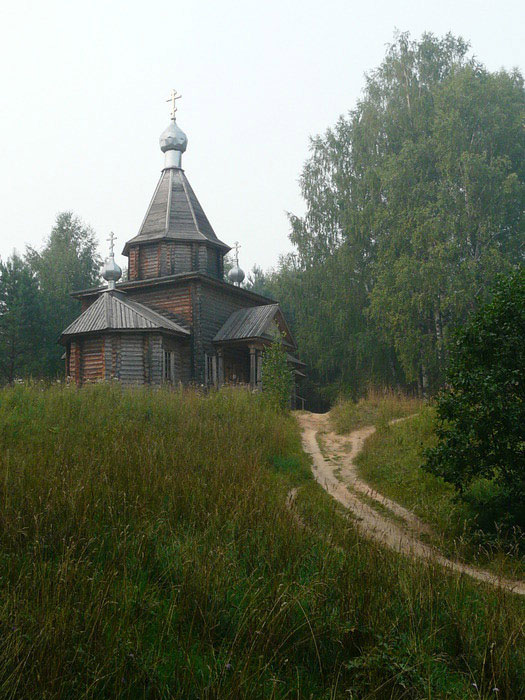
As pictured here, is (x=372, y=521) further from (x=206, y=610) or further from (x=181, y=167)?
(x=181, y=167)

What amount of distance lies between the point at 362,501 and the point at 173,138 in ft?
76.6

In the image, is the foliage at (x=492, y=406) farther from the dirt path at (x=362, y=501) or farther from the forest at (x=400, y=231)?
the forest at (x=400, y=231)

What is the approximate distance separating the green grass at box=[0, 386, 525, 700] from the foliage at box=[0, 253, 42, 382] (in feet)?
88.0

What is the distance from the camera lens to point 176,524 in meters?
6.16

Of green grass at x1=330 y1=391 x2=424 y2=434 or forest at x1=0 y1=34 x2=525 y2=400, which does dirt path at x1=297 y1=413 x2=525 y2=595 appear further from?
forest at x1=0 y1=34 x2=525 y2=400

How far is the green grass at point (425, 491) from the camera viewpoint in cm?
701

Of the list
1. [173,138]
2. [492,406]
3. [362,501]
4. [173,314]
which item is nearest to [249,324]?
[173,314]

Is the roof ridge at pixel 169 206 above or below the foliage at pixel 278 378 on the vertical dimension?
above

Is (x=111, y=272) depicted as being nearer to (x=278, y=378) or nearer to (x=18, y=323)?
(x=18, y=323)

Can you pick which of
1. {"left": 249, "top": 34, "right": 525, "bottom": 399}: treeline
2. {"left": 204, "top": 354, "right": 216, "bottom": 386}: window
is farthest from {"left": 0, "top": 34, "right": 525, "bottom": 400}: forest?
{"left": 204, "top": 354, "right": 216, "bottom": 386}: window

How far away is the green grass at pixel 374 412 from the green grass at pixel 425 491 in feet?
4.80

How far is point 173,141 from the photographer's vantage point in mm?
28484

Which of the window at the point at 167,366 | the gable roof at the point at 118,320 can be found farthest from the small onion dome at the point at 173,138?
the window at the point at 167,366

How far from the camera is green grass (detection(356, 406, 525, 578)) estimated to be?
7009 mm
